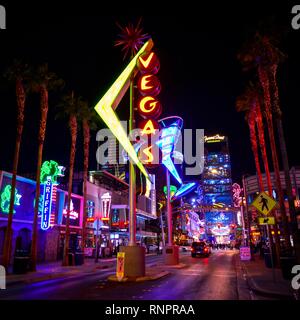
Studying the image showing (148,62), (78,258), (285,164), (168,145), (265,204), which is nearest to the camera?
(265,204)

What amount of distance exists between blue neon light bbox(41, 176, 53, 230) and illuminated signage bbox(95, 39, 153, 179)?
13.9m

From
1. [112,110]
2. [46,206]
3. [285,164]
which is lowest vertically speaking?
[46,206]

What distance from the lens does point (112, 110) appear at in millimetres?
16562

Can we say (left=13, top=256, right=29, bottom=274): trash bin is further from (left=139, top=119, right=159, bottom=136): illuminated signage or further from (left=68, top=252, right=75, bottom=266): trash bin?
(left=139, top=119, right=159, bottom=136): illuminated signage

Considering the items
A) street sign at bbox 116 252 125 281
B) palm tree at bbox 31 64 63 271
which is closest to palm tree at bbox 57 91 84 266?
palm tree at bbox 31 64 63 271

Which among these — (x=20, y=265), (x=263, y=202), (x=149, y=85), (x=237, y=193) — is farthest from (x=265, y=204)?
(x=237, y=193)

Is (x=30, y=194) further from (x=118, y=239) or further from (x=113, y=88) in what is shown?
(x=118, y=239)

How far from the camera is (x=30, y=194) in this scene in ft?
97.1

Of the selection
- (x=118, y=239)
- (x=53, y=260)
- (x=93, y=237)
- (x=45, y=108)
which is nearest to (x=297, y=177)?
(x=118, y=239)

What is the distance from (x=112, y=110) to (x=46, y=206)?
1637cm

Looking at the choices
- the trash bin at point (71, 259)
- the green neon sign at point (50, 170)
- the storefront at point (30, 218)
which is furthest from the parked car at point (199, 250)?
the green neon sign at point (50, 170)

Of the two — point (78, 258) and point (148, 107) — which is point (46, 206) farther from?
point (148, 107)

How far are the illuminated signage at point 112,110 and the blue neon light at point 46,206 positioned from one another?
45.6 ft
